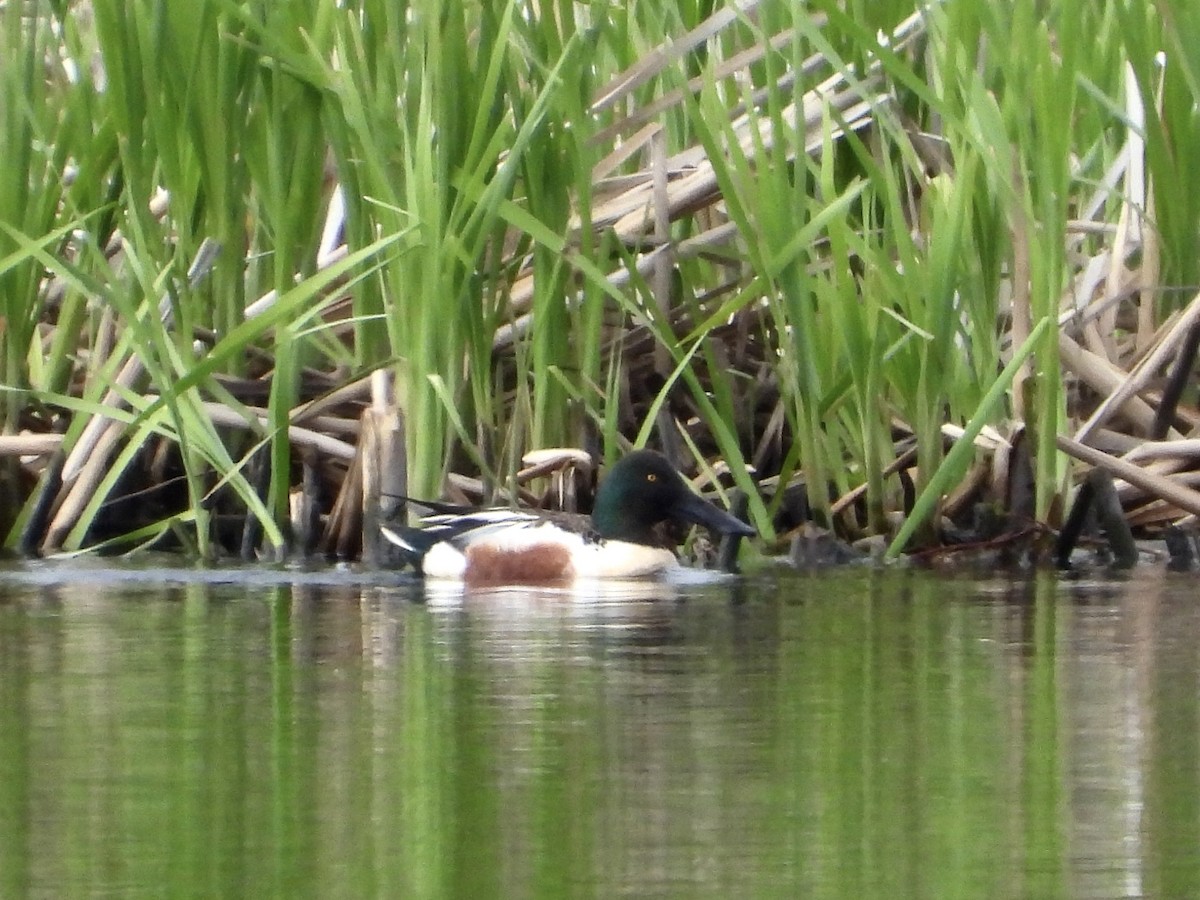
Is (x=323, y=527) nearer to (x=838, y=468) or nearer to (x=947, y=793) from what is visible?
(x=838, y=468)

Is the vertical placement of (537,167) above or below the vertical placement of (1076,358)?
above

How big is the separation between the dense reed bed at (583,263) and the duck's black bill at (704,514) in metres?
0.13

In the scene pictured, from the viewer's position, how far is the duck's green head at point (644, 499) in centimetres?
724

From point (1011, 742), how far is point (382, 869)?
1.27 m

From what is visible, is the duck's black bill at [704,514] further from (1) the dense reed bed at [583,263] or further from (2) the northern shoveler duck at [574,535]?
(1) the dense reed bed at [583,263]

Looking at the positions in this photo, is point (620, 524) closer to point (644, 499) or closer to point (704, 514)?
point (644, 499)

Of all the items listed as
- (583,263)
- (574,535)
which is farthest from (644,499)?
(583,263)

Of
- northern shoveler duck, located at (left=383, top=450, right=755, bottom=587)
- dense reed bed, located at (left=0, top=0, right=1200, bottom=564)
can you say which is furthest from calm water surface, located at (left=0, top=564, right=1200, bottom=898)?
dense reed bed, located at (left=0, top=0, right=1200, bottom=564)

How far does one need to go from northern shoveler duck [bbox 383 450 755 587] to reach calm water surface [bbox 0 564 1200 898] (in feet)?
3.18

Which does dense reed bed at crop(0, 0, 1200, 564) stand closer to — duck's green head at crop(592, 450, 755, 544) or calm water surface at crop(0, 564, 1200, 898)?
duck's green head at crop(592, 450, 755, 544)

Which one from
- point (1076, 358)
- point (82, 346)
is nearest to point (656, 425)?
point (1076, 358)

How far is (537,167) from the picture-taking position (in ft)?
23.2

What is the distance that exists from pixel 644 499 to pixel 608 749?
11.6 feet

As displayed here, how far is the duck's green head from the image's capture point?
7238 mm
